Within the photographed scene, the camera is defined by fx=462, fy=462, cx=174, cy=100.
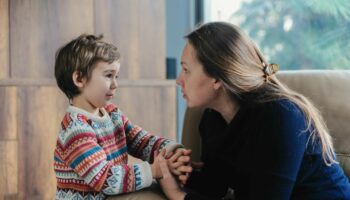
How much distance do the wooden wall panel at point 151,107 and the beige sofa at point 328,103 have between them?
0.85 meters

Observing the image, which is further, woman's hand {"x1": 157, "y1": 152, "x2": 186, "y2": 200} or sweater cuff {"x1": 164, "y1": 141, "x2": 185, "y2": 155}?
sweater cuff {"x1": 164, "y1": 141, "x2": 185, "y2": 155}

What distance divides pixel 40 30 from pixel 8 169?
65 centimetres

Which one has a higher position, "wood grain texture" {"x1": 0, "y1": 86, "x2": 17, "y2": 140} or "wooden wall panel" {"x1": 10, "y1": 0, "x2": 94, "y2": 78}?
"wooden wall panel" {"x1": 10, "y1": 0, "x2": 94, "y2": 78}

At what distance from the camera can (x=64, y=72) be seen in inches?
55.4

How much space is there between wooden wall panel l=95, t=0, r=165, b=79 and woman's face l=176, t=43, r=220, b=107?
111 cm

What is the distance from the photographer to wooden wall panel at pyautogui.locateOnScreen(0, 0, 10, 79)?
2008mm

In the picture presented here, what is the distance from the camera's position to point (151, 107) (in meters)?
2.60

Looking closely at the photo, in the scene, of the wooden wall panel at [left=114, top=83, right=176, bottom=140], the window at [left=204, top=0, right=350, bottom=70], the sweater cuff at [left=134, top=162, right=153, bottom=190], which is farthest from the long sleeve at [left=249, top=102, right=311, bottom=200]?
the window at [left=204, top=0, right=350, bottom=70]

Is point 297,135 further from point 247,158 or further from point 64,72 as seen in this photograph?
point 64,72

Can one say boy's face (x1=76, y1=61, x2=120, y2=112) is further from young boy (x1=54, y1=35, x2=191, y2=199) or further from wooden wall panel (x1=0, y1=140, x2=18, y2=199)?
wooden wall panel (x1=0, y1=140, x2=18, y2=199)

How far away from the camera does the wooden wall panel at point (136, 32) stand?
2404 mm

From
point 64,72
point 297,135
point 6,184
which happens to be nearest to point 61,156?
point 64,72

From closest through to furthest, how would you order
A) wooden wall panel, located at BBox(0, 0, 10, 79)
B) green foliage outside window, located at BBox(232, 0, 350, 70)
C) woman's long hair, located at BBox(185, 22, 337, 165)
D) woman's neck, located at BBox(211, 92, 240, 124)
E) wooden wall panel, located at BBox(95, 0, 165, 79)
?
woman's long hair, located at BBox(185, 22, 337, 165)
woman's neck, located at BBox(211, 92, 240, 124)
wooden wall panel, located at BBox(0, 0, 10, 79)
wooden wall panel, located at BBox(95, 0, 165, 79)
green foliage outside window, located at BBox(232, 0, 350, 70)

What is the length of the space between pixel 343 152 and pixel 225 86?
576 millimetres
